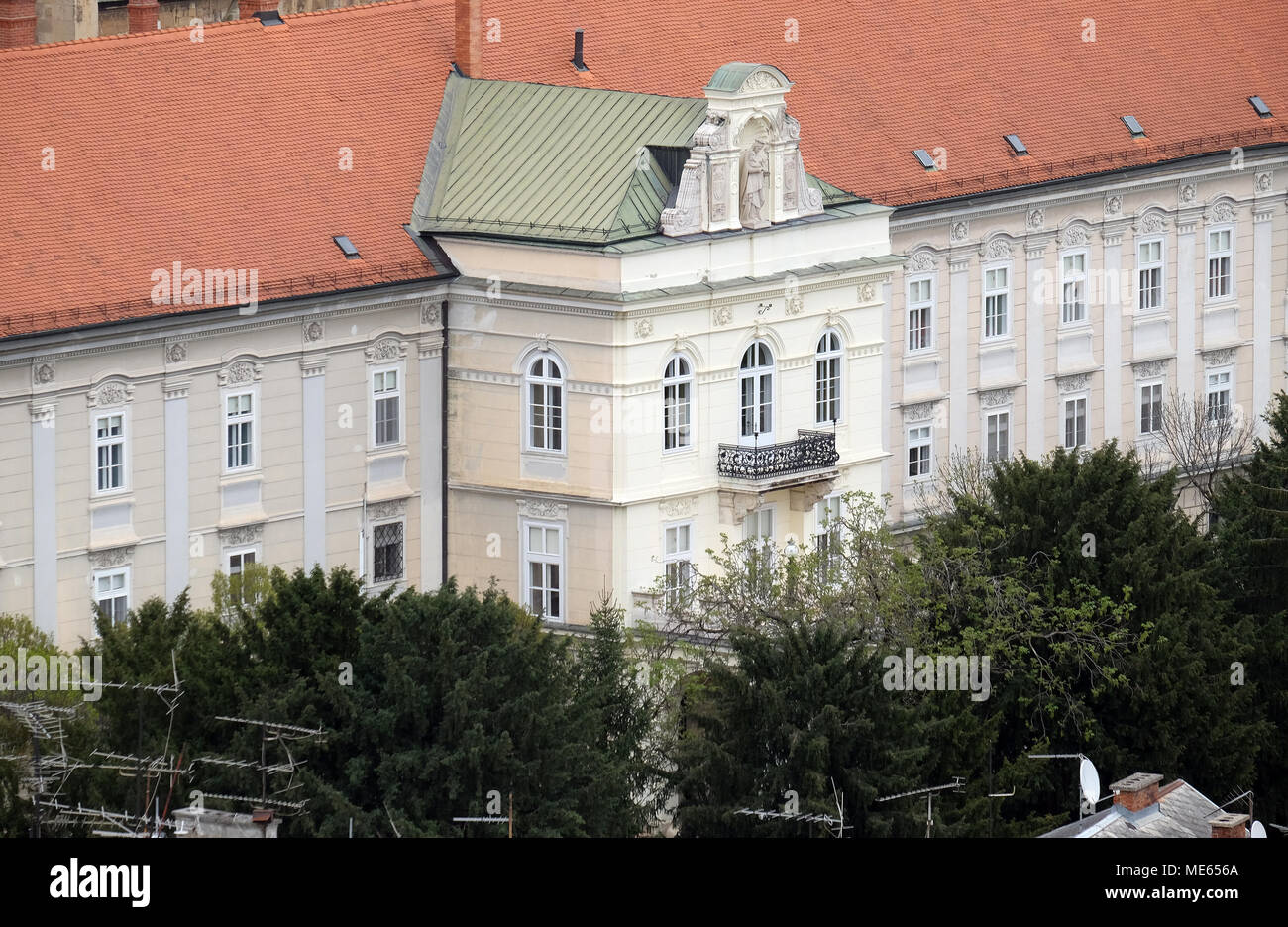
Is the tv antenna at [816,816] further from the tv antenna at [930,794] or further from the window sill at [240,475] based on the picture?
the window sill at [240,475]

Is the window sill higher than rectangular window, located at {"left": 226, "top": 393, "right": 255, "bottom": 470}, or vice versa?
rectangular window, located at {"left": 226, "top": 393, "right": 255, "bottom": 470}

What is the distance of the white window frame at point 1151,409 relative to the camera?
7481 centimetres

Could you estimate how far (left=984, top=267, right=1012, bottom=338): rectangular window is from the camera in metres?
70.7

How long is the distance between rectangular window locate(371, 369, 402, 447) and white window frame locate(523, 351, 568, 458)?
256cm

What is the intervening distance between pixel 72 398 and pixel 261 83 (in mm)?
9641

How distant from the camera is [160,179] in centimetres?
5647

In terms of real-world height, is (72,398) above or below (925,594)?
above

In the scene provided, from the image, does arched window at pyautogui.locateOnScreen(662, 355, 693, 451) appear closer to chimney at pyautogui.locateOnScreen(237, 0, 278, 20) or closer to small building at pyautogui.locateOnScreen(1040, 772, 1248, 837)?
chimney at pyautogui.locateOnScreen(237, 0, 278, 20)

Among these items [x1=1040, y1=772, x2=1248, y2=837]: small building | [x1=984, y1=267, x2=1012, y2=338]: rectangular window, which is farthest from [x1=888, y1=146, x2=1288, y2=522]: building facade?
[x1=1040, y1=772, x2=1248, y2=837]: small building

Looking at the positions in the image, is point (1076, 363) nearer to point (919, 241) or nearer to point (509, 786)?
point (919, 241)

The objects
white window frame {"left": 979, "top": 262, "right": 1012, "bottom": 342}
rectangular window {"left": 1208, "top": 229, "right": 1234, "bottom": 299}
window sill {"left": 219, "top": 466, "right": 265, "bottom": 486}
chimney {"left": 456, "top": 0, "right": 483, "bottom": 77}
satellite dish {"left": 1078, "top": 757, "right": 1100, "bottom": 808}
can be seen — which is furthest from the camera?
rectangular window {"left": 1208, "top": 229, "right": 1234, "bottom": 299}

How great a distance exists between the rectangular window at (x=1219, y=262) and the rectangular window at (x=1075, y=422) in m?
5.39
